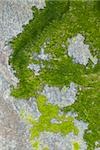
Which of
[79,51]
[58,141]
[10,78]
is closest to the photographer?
[58,141]

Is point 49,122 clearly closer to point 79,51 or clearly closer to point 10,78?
point 10,78

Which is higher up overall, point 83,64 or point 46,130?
point 83,64

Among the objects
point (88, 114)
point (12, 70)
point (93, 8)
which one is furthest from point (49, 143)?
point (93, 8)

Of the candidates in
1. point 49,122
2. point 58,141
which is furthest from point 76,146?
point 49,122

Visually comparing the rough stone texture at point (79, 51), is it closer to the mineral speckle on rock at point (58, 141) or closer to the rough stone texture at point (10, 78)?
the rough stone texture at point (10, 78)

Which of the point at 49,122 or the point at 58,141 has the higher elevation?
the point at 49,122

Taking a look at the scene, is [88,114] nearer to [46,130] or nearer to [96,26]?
[46,130]
